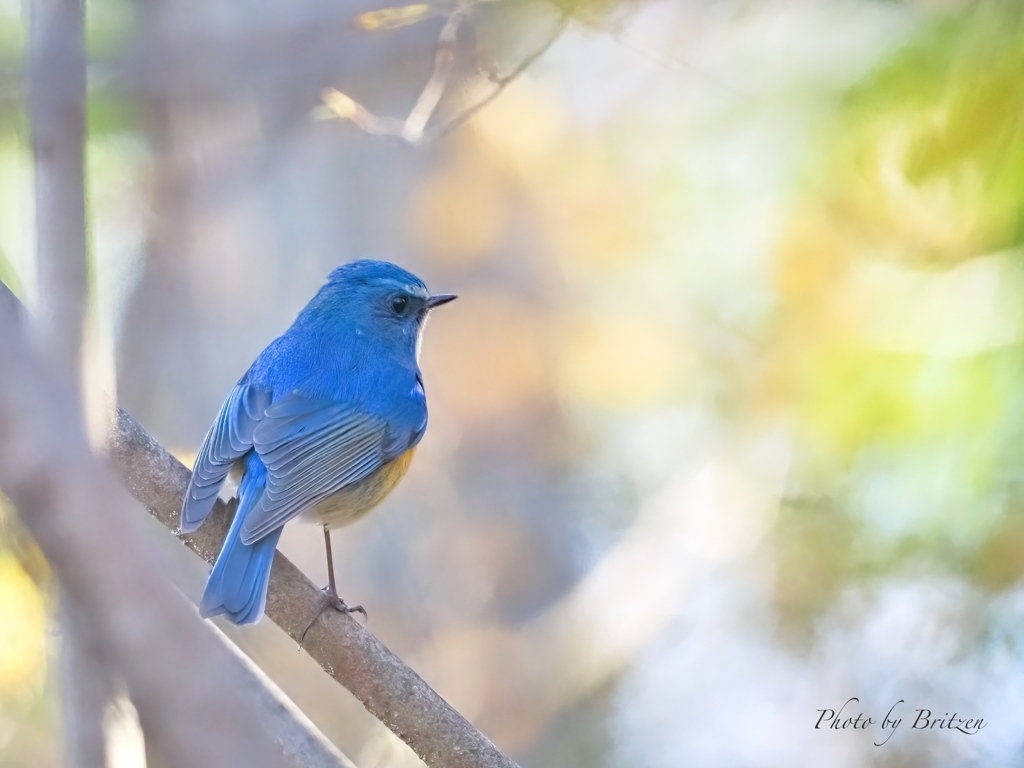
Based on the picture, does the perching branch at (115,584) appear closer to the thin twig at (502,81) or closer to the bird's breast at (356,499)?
the bird's breast at (356,499)

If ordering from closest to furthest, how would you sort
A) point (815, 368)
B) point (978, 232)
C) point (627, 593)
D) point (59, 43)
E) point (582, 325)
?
point (59, 43) < point (978, 232) < point (815, 368) < point (627, 593) < point (582, 325)

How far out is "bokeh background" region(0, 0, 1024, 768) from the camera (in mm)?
2727

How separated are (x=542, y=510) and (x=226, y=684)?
3.69 m

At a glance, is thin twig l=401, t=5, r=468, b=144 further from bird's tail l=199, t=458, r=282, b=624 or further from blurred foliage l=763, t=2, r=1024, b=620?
bird's tail l=199, t=458, r=282, b=624

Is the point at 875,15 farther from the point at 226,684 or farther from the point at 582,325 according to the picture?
the point at 226,684

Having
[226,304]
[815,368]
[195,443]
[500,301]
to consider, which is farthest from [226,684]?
[500,301]

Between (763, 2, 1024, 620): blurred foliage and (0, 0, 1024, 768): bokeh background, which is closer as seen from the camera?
(763, 2, 1024, 620): blurred foliage

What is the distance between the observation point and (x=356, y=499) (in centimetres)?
262

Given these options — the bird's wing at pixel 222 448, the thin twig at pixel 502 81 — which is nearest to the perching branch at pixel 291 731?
the bird's wing at pixel 222 448

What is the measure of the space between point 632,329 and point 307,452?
2038 mm

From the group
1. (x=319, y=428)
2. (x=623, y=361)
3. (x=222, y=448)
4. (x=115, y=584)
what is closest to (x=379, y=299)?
(x=319, y=428)

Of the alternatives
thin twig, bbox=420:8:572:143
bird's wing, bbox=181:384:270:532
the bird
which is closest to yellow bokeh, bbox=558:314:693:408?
thin twig, bbox=420:8:572:143

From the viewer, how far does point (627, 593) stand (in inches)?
155

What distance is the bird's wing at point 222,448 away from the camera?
2.06 metres
